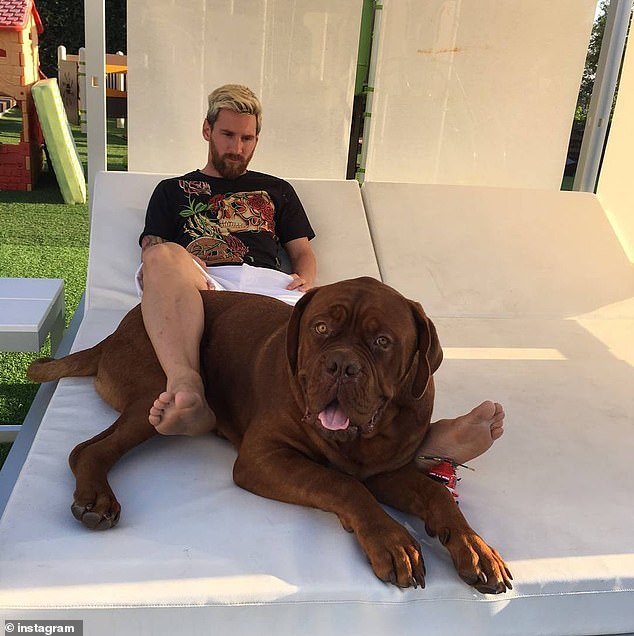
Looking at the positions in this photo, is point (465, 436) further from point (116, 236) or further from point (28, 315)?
point (116, 236)

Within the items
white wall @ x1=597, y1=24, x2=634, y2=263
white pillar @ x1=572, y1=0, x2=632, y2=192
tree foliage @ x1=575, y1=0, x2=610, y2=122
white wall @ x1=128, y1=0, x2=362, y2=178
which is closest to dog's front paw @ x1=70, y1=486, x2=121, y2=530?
white wall @ x1=128, y1=0, x2=362, y2=178

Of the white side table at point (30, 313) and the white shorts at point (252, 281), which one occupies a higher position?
the white shorts at point (252, 281)

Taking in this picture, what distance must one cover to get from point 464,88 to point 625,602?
16.1ft

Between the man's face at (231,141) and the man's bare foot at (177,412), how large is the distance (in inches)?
70.4

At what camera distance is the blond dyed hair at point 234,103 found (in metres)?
3.55

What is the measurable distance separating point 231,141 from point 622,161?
350 centimetres

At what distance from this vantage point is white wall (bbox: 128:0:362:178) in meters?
5.13

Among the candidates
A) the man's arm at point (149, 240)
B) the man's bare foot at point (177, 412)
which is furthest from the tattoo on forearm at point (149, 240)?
the man's bare foot at point (177, 412)

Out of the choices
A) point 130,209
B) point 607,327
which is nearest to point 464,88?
point 607,327

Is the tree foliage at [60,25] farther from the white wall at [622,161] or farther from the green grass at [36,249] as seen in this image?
the white wall at [622,161]

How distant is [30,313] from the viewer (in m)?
2.74

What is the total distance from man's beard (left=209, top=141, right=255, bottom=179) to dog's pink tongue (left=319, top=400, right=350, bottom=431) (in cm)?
209

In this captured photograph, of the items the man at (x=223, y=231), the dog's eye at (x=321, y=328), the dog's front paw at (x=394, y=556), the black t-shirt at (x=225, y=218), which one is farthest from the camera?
the black t-shirt at (x=225, y=218)

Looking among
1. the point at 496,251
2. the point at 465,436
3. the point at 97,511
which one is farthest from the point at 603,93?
the point at 97,511
